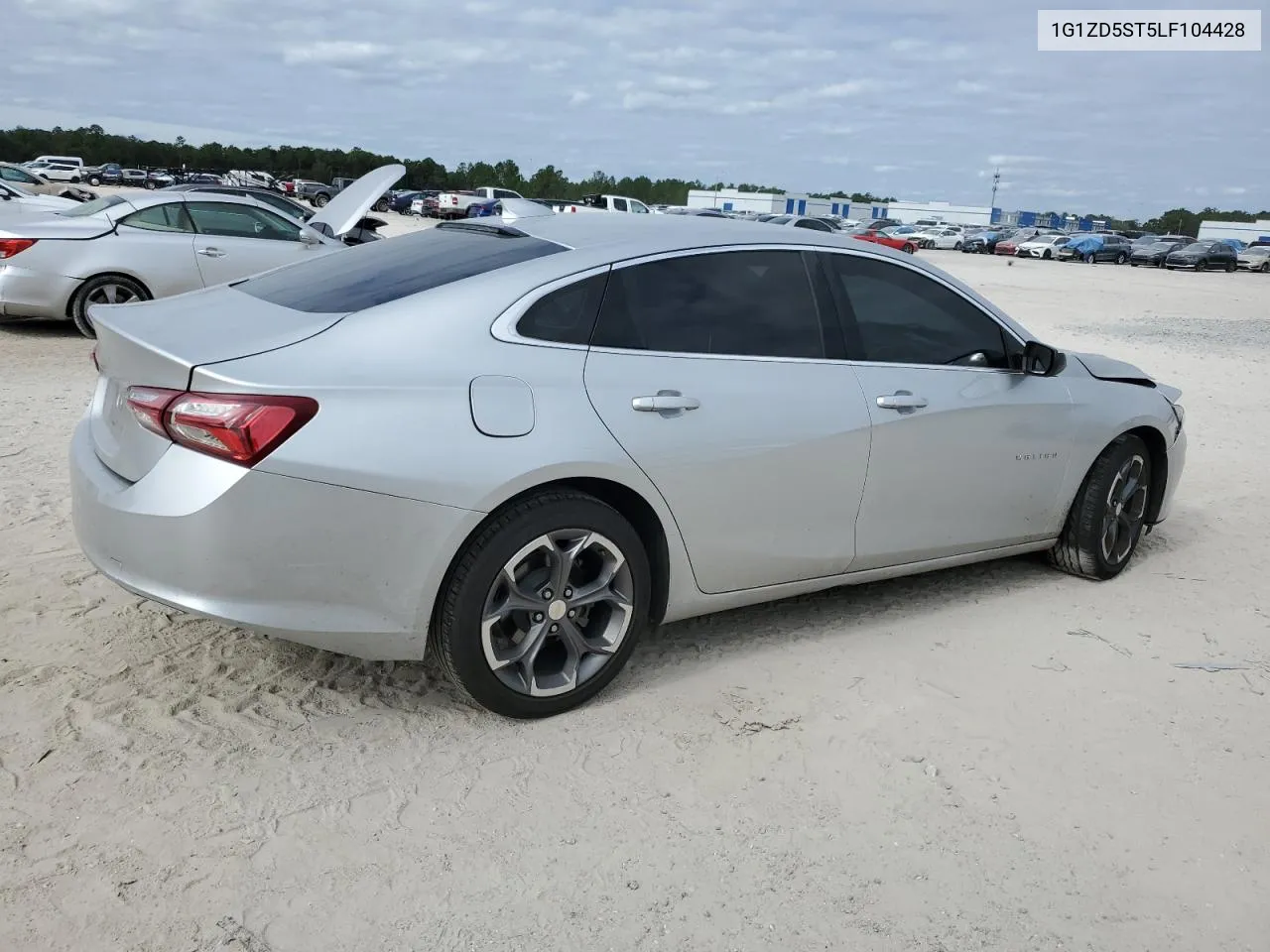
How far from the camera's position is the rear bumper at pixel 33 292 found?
10.1 meters

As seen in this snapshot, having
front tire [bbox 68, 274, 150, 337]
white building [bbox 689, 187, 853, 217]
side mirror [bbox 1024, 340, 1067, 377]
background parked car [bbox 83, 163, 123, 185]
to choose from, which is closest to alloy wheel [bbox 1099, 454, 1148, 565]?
side mirror [bbox 1024, 340, 1067, 377]

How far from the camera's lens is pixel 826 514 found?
13.1 feet

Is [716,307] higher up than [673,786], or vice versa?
[716,307]

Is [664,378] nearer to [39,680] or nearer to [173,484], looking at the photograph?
[173,484]

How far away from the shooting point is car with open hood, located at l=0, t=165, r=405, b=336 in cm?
1013

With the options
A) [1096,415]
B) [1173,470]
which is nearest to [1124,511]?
[1173,470]

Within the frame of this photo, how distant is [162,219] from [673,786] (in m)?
9.56

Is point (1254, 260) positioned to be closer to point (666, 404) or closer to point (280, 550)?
point (666, 404)

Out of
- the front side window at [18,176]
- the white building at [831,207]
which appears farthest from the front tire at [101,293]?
the white building at [831,207]

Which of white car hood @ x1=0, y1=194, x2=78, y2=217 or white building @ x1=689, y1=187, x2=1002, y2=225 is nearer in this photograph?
white car hood @ x1=0, y1=194, x2=78, y2=217

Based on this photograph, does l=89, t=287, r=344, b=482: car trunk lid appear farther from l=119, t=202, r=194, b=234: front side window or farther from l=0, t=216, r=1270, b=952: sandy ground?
l=119, t=202, r=194, b=234: front side window

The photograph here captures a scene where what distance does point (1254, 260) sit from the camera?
48.8m

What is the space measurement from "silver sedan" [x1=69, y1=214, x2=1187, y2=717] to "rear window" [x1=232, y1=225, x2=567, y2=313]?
18 mm

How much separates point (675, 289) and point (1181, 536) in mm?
3823
